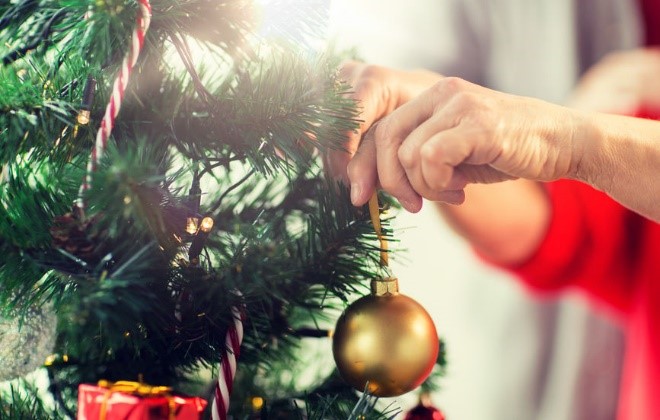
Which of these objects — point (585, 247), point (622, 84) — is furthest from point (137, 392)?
point (622, 84)

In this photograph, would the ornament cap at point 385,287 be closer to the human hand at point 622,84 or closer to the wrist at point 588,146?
the wrist at point 588,146

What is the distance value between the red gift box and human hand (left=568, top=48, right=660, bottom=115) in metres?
1.20

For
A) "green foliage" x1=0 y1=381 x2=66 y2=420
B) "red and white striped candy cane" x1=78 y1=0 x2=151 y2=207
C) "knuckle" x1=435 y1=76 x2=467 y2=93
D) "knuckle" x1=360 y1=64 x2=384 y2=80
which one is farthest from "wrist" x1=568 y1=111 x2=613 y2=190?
"green foliage" x1=0 y1=381 x2=66 y2=420

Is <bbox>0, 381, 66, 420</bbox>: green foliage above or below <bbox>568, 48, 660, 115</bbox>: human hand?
below

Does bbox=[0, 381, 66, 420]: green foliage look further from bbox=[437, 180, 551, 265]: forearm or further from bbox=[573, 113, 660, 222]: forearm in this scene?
bbox=[437, 180, 551, 265]: forearm

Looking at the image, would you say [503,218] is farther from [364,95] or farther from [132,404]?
[132,404]

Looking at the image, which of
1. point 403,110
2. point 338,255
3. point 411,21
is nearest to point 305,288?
point 338,255

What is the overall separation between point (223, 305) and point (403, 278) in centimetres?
90

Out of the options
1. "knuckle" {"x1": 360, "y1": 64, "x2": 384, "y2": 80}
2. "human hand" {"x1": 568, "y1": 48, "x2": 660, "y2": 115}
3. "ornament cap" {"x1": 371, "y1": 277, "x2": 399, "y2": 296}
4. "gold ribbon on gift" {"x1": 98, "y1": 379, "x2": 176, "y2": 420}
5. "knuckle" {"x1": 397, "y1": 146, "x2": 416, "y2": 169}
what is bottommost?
"gold ribbon on gift" {"x1": 98, "y1": 379, "x2": 176, "y2": 420}

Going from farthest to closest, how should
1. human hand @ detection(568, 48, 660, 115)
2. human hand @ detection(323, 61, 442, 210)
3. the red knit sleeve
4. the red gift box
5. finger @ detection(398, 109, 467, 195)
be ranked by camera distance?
1. human hand @ detection(568, 48, 660, 115)
2. the red knit sleeve
3. human hand @ detection(323, 61, 442, 210)
4. finger @ detection(398, 109, 467, 195)
5. the red gift box

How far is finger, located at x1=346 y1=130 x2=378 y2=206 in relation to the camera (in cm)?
45

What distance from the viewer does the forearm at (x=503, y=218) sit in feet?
3.17

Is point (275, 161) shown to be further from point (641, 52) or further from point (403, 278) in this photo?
point (641, 52)

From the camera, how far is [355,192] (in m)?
0.45
